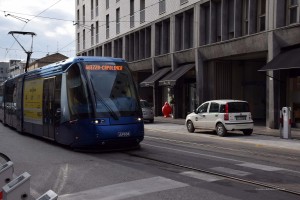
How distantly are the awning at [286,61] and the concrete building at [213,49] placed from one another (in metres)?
0.07

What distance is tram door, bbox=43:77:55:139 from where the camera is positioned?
1451cm

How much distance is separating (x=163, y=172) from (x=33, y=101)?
30.4 feet

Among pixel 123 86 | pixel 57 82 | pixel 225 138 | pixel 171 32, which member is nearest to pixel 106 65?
pixel 123 86

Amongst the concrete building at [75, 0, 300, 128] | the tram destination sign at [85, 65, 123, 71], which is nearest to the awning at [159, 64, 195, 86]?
the concrete building at [75, 0, 300, 128]

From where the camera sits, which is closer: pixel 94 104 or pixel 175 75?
pixel 94 104

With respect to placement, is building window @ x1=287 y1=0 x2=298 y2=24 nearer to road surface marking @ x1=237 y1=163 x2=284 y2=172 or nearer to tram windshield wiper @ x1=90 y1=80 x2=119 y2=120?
tram windshield wiper @ x1=90 y1=80 x2=119 y2=120

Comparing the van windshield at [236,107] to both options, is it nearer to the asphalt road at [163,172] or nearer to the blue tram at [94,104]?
the asphalt road at [163,172]

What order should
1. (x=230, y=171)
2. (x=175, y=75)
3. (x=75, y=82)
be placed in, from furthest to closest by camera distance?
1. (x=175, y=75)
2. (x=75, y=82)
3. (x=230, y=171)

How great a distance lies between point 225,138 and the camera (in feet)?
60.5

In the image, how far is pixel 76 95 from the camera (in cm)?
1271

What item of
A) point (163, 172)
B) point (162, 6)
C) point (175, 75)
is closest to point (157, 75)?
point (175, 75)

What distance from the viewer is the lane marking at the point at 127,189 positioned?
716cm

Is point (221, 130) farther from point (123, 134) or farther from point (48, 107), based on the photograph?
point (48, 107)

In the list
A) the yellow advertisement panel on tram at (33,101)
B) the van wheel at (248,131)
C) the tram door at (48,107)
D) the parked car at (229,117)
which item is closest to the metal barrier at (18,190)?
the tram door at (48,107)
